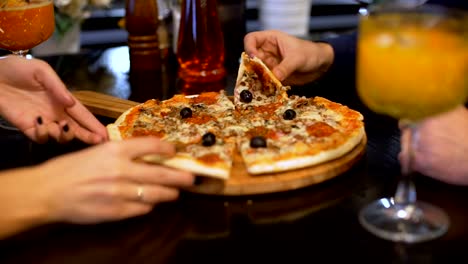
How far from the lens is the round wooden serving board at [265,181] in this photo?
124 cm

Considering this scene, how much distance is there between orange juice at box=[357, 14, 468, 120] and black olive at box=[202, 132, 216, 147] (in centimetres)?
43

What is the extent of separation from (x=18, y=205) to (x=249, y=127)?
64cm

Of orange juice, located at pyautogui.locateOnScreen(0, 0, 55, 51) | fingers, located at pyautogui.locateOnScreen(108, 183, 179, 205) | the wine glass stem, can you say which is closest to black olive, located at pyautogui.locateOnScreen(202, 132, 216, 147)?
fingers, located at pyautogui.locateOnScreen(108, 183, 179, 205)

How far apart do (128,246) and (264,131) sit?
20.1 inches

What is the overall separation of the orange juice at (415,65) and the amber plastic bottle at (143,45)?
1.11m

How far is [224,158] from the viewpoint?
1.28m

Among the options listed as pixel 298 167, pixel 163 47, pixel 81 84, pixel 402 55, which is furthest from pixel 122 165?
pixel 163 47

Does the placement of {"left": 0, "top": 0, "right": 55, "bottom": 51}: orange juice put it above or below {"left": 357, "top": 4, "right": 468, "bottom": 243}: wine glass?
below

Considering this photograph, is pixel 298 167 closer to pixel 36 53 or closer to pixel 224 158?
pixel 224 158

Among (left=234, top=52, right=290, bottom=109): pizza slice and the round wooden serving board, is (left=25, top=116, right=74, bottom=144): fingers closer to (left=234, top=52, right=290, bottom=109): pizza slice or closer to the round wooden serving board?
the round wooden serving board

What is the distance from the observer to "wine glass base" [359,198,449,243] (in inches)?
42.3

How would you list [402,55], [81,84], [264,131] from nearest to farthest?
[402,55]
[264,131]
[81,84]

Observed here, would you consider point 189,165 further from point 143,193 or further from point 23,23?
point 23,23

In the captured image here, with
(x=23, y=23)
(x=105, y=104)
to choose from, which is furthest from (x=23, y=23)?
(x=105, y=104)
